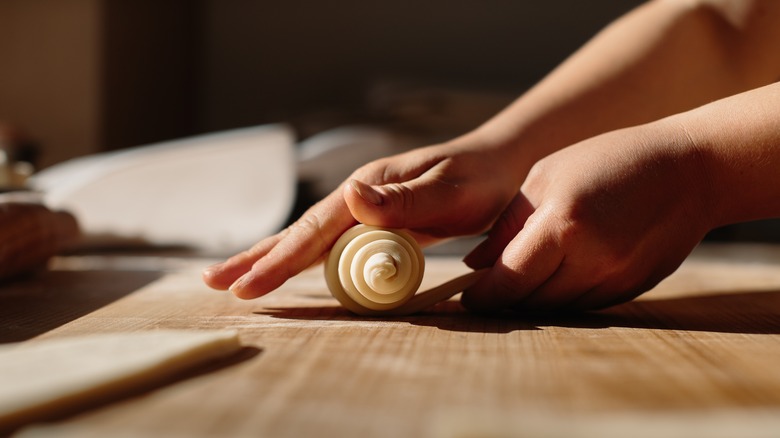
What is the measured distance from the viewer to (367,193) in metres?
0.78

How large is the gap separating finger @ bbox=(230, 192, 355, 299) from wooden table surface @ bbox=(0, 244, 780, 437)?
0.14 feet

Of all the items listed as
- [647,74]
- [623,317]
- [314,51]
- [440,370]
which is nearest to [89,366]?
[440,370]

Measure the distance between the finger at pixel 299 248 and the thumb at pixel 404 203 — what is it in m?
0.03

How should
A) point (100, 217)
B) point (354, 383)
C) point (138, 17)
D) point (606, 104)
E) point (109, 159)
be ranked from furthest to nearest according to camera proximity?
1. point (138, 17)
2. point (109, 159)
3. point (100, 217)
4. point (606, 104)
5. point (354, 383)

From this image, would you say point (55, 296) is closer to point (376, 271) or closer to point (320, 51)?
point (376, 271)

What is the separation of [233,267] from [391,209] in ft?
0.63

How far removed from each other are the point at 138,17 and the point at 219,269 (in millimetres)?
2497

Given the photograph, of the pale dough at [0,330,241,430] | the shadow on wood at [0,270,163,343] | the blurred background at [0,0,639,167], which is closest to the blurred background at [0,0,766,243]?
the blurred background at [0,0,639,167]

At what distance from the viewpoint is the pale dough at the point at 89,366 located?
1.42 ft

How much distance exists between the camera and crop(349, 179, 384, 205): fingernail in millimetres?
782

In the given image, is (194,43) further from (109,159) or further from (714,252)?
(714,252)

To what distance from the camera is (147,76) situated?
310 cm

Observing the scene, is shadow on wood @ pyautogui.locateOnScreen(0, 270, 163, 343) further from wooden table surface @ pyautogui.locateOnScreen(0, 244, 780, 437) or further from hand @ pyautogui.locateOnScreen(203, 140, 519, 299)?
hand @ pyautogui.locateOnScreen(203, 140, 519, 299)

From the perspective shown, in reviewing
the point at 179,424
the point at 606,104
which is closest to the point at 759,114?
the point at 606,104
